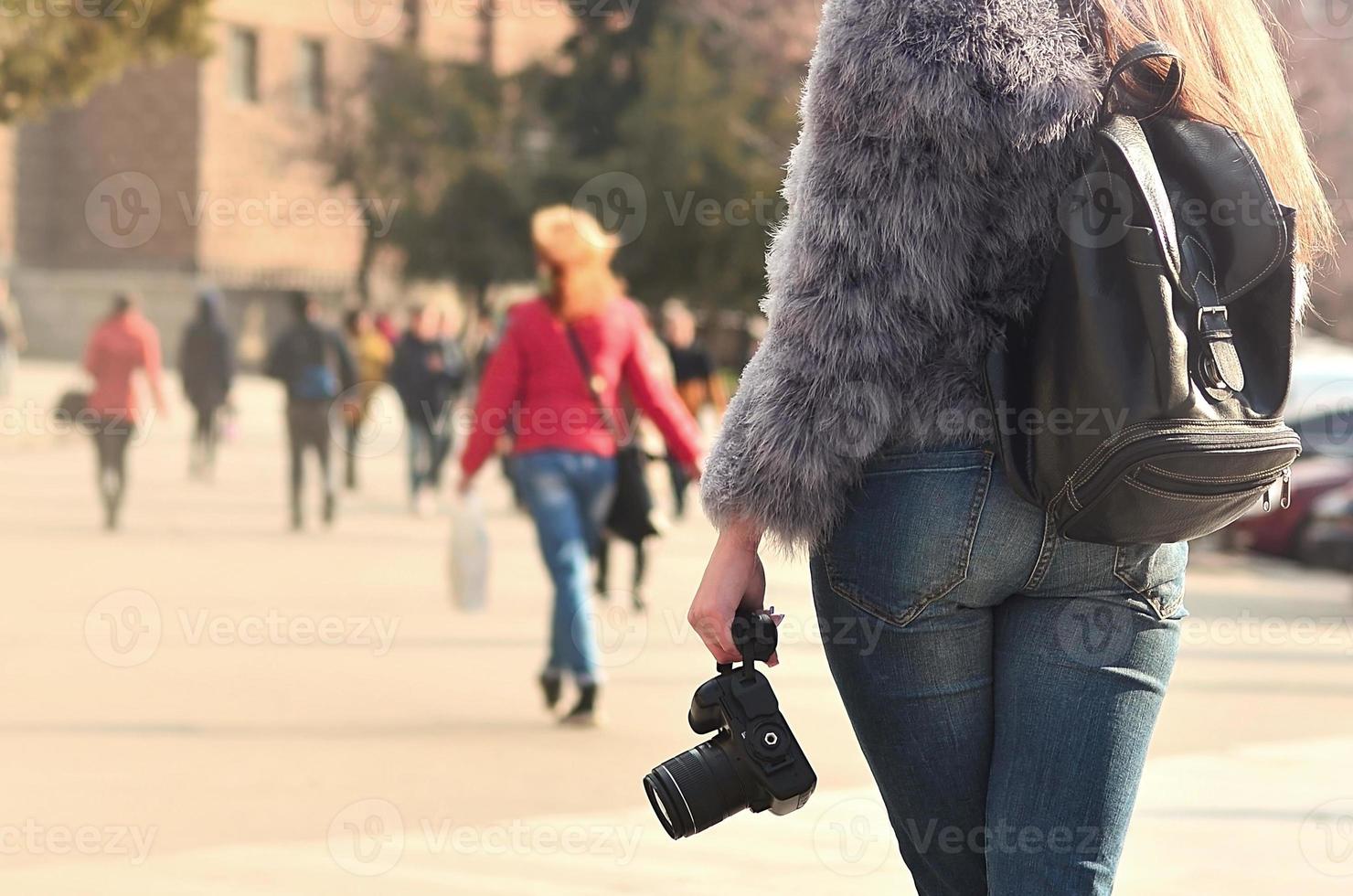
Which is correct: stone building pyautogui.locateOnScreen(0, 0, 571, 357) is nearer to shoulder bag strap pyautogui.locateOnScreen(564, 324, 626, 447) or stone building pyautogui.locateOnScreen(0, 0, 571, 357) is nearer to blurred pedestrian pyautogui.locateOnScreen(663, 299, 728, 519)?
blurred pedestrian pyautogui.locateOnScreen(663, 299, 728, 519)

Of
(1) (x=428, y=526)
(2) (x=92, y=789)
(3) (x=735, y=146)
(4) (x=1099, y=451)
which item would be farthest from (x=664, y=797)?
(3) (x=735, y=146)

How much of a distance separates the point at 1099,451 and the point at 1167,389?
4.3 inches

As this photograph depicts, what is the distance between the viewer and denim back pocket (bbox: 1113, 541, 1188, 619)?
2465 millimetres

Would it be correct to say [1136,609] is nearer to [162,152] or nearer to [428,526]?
[428,526]

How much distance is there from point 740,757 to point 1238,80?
3.66ft

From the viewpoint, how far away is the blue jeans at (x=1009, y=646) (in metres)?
2.45

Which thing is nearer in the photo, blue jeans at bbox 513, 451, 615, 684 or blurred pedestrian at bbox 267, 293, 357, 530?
blue jeans at bbox 513, 451, 615, 684

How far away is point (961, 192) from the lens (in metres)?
2.50

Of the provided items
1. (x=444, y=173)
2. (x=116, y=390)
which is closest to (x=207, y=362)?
(x=116, y=390)

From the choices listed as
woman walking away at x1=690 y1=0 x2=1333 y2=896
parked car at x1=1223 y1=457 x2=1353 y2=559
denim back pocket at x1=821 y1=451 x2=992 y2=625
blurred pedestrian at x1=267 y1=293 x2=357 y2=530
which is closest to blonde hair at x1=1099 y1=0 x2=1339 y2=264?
woman walking away at x1=690 y1=0 x2=1333 y2=896

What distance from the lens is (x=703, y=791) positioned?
2674 mm

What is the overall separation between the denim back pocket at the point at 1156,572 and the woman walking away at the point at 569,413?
491 cm

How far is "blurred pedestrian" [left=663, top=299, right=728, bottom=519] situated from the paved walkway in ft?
14.3

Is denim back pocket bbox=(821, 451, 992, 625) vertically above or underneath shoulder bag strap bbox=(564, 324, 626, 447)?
above
